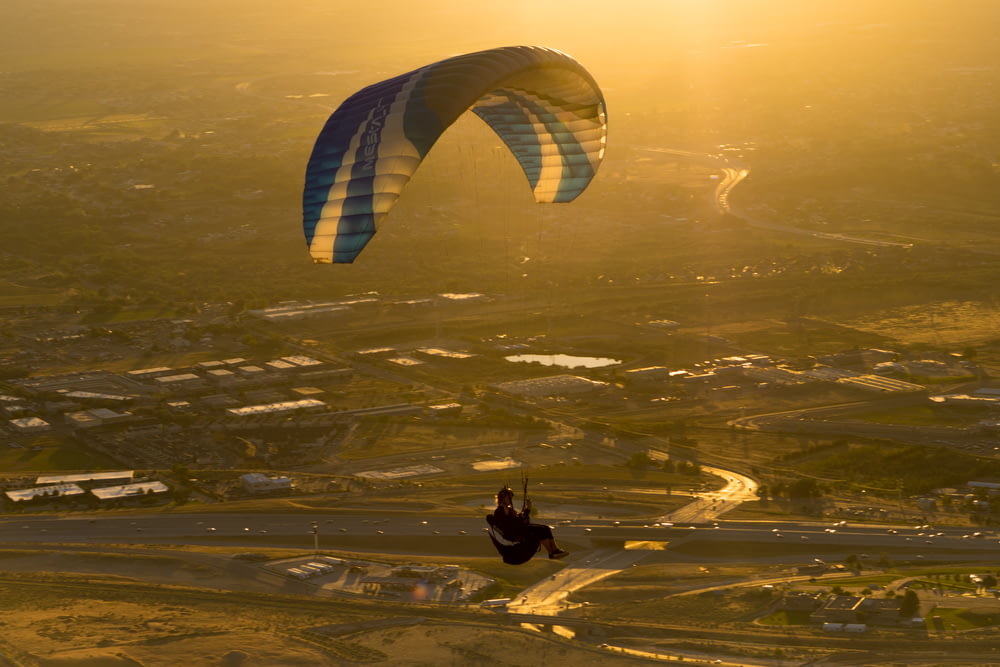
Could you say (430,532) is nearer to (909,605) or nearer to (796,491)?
(796,491)

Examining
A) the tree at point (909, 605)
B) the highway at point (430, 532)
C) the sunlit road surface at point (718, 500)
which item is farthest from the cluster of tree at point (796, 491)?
the tree at point (909, 605)

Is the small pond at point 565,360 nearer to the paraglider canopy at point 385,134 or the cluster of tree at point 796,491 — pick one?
the cluster of tree at point 796,491

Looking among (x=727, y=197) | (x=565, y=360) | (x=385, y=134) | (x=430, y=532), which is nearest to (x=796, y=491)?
(x=430, y=532)

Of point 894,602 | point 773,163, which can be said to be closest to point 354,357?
point 894,602

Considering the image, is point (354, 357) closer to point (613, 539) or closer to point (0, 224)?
point (613, 539)

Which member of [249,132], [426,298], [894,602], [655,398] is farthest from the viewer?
[249,132]

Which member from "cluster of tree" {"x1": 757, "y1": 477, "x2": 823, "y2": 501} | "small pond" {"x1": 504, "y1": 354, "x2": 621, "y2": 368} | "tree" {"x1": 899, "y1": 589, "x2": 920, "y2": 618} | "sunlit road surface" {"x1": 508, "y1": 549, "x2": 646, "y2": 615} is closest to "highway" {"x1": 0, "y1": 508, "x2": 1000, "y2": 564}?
"sunlit road surface" {"x1": 508, "y1": 549, "x2": 646, "y2": 615}

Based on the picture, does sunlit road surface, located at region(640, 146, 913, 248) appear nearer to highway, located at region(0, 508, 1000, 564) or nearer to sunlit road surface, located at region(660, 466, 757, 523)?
sunlit road surface, located at region(660, 466, 757, 523)
